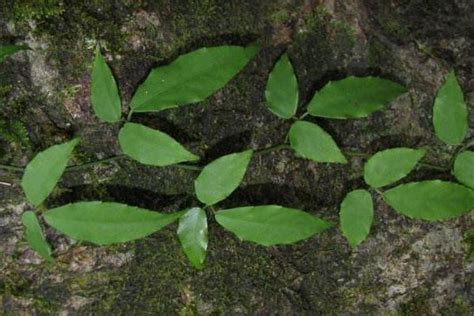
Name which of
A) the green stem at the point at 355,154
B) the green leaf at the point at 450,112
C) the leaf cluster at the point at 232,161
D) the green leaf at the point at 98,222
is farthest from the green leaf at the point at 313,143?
the green leaf at the point at 98,222

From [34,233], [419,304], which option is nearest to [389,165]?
[419,304]

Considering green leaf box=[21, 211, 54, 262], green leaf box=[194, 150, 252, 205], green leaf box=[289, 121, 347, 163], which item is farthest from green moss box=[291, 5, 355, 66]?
green leaf box=[21, 211, 54, 262]

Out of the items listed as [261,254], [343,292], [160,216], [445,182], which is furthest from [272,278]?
[445,182]

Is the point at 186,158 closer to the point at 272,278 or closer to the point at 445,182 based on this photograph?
the point at 272,278

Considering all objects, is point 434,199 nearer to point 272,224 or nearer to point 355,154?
point 355,154

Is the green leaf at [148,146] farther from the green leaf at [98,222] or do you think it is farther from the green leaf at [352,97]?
the green leaf at [352,97]

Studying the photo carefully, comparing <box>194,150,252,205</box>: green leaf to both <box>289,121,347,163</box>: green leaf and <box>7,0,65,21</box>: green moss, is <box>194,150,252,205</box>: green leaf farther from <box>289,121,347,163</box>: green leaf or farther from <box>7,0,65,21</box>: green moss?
<box>7,0,65,21</box>: green moss
